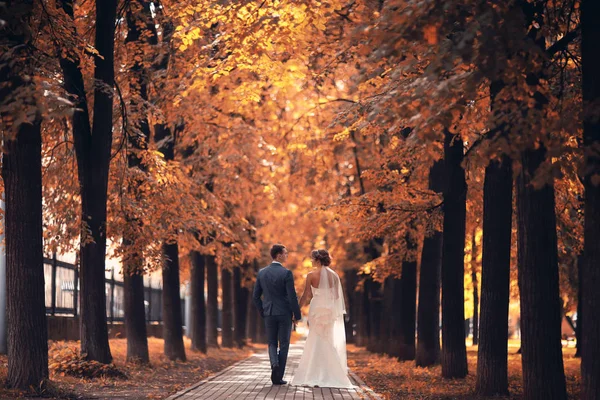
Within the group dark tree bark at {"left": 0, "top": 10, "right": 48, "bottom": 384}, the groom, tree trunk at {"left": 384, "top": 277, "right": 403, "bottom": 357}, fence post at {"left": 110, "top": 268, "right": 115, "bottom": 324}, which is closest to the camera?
dark tree bark at {"left": 0, "top": 10, "right": 48, "bottom": 384}

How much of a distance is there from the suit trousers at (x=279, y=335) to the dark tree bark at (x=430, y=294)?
597 cm

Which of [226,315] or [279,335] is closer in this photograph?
[279,335]

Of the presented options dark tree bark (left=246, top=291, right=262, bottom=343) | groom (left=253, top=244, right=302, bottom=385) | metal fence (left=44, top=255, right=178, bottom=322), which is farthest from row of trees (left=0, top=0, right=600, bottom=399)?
dark tree bark (left=246, top=291, right=262, bottom=343)

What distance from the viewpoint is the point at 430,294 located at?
2103 cm

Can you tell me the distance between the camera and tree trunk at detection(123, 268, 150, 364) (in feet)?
68.7

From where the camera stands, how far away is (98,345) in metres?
16.8

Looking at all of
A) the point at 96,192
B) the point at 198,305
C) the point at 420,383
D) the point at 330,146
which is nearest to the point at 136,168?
the point at 96,192

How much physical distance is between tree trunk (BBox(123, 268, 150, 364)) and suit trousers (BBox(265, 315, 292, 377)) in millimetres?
5768

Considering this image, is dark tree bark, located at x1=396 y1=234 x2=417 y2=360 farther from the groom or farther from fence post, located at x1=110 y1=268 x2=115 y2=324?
fence post, located at x1=110 y1=268 x2=115 y2=324

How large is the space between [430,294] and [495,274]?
711 cm

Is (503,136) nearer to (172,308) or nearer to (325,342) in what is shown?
(325,342)

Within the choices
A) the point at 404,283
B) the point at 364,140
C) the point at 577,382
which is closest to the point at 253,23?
the point at 577,382

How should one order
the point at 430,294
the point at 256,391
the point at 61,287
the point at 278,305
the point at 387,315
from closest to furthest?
1. the point at 256,391
2. the point at 278,305
3. the point at 430,294
4. the point at 61,287
5. the point at 387,315

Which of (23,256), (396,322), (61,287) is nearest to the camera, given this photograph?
(23,256)
